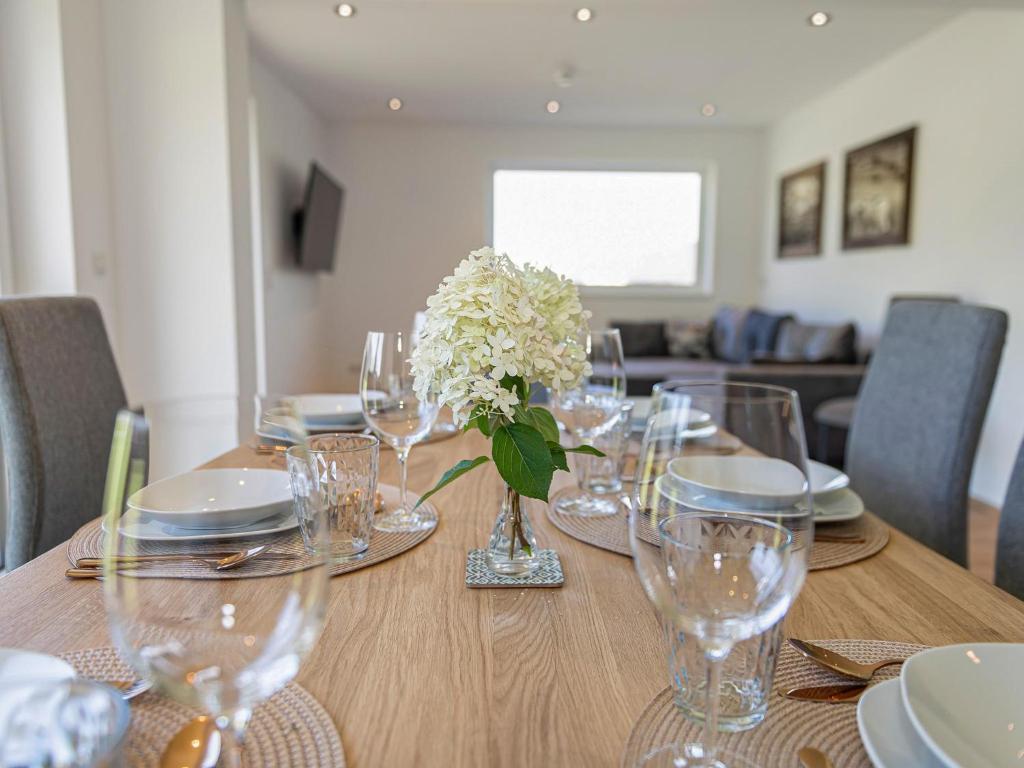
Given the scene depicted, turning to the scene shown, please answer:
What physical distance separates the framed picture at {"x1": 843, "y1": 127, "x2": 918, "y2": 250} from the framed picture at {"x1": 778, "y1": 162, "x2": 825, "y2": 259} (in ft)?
1.53

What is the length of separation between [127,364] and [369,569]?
2751 millimetres

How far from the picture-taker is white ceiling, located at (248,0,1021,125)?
3.81m

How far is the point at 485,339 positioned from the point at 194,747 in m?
0.42

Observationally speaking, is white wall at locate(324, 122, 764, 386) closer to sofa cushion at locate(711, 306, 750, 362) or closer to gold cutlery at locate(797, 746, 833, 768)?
sofa cushion at locate(711, 306, 750, 362)

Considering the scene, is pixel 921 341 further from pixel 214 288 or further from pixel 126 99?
pixel 126 99

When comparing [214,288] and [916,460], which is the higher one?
[214,288]

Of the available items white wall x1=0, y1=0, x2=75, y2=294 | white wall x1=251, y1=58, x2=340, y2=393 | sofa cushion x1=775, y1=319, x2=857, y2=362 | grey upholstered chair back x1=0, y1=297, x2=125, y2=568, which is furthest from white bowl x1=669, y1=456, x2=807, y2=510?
white wall x1=251, y1=58, x2=340, y2=393

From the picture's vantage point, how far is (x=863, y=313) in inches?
194

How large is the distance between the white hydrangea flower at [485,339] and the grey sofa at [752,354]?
3054mm

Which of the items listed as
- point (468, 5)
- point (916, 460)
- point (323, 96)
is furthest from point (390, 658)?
point (323, 96)

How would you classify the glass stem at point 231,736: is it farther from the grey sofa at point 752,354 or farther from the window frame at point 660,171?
the window frame at point 660,171

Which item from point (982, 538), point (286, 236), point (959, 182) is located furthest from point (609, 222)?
point (982, 538)

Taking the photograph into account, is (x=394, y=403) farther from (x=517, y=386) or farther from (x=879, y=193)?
(x=879, y=193)

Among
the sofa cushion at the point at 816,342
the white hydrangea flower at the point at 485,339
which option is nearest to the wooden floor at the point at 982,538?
the sofa cushion at the point at 816,342
